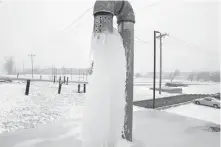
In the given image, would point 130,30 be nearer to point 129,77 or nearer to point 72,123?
point 129,77

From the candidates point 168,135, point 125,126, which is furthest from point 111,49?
point 168,135

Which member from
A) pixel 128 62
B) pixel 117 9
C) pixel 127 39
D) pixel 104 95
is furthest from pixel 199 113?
pixel 117 9

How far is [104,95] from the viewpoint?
3281 mm

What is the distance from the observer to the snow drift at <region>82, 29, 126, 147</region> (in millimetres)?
3275

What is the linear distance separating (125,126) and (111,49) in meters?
1.82

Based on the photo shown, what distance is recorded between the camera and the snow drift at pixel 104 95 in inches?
129

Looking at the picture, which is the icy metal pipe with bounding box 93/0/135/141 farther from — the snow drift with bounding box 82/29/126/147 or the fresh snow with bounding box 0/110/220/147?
the fresh snow with bounding box 0/110/220/147

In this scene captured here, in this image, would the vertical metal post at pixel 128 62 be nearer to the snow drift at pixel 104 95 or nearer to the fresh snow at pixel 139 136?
the snow drift at pixel 104 95

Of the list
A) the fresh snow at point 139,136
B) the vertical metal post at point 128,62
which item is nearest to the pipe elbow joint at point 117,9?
the vertical metal post at point 128,62

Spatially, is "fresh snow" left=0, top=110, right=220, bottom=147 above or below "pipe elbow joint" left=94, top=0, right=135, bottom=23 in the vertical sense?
below

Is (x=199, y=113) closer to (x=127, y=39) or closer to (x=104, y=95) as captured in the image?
(x=127, y=39)

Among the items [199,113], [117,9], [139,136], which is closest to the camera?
[117,9]

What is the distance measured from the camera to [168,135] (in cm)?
427

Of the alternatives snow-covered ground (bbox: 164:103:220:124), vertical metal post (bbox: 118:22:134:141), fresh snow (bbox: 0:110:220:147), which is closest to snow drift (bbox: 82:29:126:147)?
vertical metal post (bbox: 118:22:134:141)
